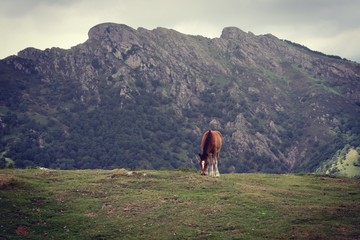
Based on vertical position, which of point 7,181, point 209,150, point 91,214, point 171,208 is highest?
point 209,150

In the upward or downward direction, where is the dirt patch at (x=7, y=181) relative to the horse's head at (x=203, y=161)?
downward

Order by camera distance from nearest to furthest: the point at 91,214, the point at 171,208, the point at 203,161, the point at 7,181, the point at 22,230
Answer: the point at 22,230 → the point at 91,214 → the point at 171,208 → the point at 7,181 → the point at 203,161

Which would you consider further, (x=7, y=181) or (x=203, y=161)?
(x=203, y=161)

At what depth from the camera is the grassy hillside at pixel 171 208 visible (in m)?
39.1

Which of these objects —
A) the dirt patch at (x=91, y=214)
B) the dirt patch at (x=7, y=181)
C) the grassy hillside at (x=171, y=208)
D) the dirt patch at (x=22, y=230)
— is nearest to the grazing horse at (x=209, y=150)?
the grassy hillside at (x=171, y=208)

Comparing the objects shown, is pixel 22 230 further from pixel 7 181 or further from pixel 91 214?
pixel 7 181

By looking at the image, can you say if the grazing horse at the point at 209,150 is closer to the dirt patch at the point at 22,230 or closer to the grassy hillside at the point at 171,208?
the grassy hillside at the point at 171,208

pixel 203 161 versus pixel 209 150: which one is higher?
pixel 209 150

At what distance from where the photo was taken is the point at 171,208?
A: 45.7 metres

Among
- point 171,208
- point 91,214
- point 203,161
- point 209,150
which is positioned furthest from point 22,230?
point 209,150

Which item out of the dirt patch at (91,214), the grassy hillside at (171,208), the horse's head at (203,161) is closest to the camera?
the grassy hillside at (171,208)

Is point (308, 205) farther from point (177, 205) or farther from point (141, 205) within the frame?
point (141, 205)

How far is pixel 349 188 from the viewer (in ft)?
190

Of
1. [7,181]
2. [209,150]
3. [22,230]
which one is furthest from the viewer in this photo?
[209,150]
